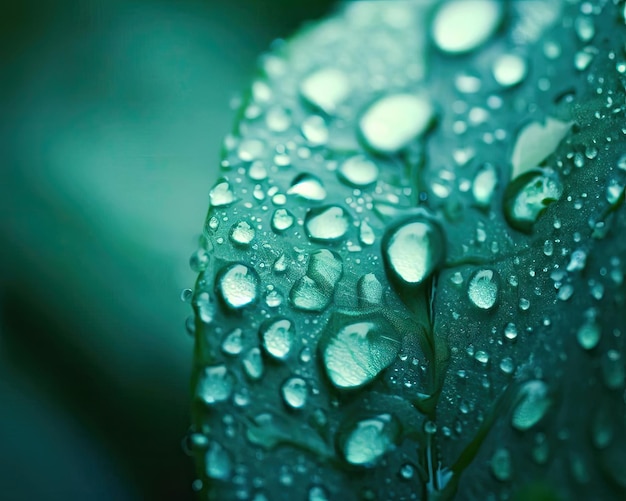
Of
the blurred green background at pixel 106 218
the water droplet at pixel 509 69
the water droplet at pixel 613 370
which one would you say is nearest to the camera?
the water droplet at pixel 613 370

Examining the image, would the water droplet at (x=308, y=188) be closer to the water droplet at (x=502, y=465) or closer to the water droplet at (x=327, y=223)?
the water droplet at (x=327, y=223)

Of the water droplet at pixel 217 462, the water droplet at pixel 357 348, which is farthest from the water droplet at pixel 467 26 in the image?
the water droplet at pixel 217 462

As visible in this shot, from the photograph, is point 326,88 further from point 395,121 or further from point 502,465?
point 502,465

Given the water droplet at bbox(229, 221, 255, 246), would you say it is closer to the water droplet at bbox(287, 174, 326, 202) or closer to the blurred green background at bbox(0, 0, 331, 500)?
the water droplet at bbox(287, 174, 326, 202)

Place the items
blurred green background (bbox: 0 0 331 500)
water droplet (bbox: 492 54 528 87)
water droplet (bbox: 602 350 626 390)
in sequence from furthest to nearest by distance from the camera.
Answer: blurred green background (bbox: 0 0 331 500) < water droplet (bbox: 492 54 528 87) < water droplet (bbox: 602 350 626 390)

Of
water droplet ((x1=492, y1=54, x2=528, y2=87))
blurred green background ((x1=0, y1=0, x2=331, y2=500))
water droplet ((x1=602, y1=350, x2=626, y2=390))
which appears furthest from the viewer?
blurred green background ((x1=0, y1=0, x2=331, y2=500))

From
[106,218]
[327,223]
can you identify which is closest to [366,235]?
[327,223]

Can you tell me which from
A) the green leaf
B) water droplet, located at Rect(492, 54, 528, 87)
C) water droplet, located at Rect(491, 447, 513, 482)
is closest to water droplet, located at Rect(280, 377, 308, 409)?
the green leaf
